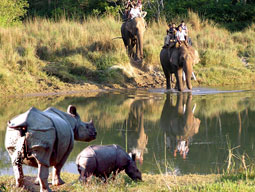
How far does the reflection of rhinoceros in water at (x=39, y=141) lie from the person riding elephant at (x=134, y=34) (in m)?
15.7

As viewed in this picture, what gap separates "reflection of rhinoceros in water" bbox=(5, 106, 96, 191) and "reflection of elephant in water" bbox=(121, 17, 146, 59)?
51.3ft

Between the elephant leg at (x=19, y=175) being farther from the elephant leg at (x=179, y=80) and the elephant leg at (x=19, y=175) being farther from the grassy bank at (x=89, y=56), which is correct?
the elephant leg at (x=179, y=80)

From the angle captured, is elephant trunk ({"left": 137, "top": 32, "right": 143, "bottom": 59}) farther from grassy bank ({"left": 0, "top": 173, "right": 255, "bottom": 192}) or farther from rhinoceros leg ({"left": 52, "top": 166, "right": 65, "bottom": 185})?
rhinoceros leg ({"left": 52, "top": 166, "right": 65, "bottom": 185})

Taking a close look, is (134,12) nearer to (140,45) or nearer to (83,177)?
(140,45)

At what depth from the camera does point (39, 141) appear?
5801mm

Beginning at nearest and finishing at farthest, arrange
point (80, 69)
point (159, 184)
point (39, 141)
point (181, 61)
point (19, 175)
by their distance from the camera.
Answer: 1. point (39, 141)
2. point (19, 175)
3. point (159, 184)
4. point (181, 61)
5. point (80, 69)

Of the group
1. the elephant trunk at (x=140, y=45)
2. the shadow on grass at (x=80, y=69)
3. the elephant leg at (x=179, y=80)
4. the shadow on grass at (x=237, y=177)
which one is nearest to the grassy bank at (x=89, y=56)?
the shadow on grass at (x=80, y=69)

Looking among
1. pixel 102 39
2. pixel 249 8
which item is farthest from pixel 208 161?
pixel 249 8

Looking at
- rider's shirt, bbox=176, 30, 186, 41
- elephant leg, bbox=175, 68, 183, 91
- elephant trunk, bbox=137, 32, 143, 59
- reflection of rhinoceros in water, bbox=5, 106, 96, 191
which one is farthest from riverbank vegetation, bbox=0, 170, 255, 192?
elephant trunk, bbox=137, 32, 143, 59

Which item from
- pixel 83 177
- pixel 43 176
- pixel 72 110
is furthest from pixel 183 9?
pixel 43 176

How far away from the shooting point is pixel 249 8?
103ft

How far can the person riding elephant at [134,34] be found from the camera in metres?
21.7

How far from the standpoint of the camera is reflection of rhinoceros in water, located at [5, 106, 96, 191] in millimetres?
5797

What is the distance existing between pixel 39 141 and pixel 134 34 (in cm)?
1635
